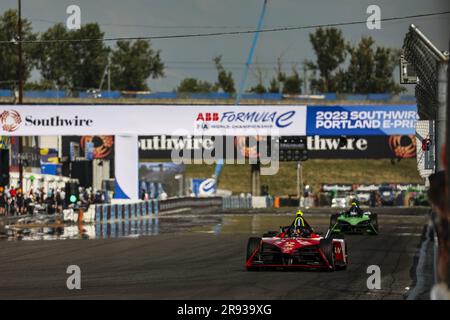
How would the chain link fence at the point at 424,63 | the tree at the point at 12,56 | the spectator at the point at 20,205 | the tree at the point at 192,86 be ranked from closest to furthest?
1. the chain link fence at the point at 424,63
2. the spectator at the point at 20,205
3. the tree at the point at 12,56
4. the tree at the point at 192,86

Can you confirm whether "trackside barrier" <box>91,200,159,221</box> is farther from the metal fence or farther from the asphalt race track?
the metal fence

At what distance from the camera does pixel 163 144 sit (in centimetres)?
6881

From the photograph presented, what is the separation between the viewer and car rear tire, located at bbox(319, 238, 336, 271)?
17.1 metres

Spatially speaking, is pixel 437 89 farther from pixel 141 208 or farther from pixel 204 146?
pixel 204 146

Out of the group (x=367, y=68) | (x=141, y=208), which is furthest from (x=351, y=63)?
(x=141, y=208)

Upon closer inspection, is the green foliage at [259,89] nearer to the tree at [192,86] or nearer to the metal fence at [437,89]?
the tree at [192,86]

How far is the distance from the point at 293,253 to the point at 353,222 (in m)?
12.4

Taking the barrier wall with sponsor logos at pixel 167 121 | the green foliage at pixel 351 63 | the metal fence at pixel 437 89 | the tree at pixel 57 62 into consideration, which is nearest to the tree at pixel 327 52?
the green foliage at pixel 351 63

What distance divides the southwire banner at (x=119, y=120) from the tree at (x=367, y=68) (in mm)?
71642

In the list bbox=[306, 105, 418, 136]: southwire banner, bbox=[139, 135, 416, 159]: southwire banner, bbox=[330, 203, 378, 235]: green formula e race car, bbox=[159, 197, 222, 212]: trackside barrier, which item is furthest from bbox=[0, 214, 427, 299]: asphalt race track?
bbox=[139, 135, 416, 159]: southwire banner

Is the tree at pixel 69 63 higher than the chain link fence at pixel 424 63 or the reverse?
higher

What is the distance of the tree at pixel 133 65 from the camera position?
4601 inches

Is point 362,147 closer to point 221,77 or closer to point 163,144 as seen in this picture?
point 163,144
